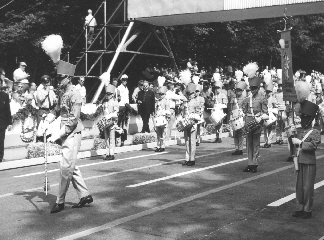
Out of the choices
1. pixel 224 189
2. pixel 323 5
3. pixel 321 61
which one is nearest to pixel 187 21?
pixel 323 5

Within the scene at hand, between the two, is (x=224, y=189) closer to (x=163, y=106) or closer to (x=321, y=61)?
(x=163, y=106)

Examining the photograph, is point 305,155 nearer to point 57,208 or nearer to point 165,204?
point 165,204

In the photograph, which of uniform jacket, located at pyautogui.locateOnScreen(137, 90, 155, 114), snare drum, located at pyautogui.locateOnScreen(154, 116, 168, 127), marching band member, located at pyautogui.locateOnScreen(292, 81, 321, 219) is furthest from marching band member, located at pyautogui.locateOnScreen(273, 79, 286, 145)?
marching band member, located at pyautogui.locateOnScreen(292, 81, 321, 219)

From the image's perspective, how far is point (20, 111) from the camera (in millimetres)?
17750

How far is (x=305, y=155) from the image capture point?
8.19 meters

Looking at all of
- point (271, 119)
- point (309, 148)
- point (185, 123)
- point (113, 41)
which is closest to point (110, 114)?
point (185, 123)

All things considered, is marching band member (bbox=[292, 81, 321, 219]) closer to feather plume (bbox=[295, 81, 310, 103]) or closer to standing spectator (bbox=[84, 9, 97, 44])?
feather plume (bbox=[295, 81, 310, 103])

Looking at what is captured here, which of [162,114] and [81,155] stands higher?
[162,114]

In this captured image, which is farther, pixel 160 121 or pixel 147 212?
pixel 160 121

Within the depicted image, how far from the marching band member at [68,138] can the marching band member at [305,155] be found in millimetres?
3188

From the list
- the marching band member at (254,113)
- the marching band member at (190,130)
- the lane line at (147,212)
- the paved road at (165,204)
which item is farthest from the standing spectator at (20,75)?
the lane line at (147,212)

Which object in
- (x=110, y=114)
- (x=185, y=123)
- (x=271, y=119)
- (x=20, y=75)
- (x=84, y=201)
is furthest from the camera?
(x=20, y=75)

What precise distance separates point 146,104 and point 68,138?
38.1 feet

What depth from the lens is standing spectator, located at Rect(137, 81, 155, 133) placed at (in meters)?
20.4
